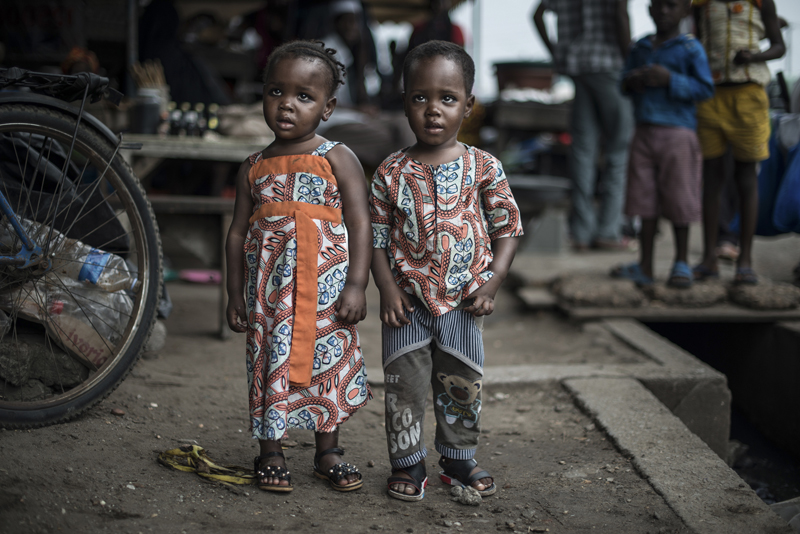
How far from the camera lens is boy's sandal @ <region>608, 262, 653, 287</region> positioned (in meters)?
4.05

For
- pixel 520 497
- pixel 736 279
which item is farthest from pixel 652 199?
pixel 520 497

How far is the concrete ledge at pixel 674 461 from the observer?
1758mm

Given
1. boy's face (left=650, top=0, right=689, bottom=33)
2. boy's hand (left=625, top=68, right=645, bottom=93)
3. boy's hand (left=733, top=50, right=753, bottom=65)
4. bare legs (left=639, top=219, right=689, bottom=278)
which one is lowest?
bare legs (left=639, top=219, right=689, bottom=278)

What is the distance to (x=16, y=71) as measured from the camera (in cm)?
197

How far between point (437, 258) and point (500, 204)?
255 mm

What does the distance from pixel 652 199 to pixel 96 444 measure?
3.16m

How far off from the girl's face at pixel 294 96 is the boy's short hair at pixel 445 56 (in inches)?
9.4

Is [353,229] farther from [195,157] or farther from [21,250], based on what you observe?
[195,157]

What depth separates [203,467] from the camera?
191 cm

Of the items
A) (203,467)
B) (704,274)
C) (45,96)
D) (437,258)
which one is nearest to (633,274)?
(704,274)

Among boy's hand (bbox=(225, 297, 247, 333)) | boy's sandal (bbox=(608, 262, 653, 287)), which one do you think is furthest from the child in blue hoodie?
boy's hand (bbox=(225, 297, 247, 333))

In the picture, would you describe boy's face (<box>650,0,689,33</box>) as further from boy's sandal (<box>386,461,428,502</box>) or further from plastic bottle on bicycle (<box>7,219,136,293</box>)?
plastic bottle on bicycle (<box>7,219,136,293</box>)

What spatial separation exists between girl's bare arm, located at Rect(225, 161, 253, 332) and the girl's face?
191 mm

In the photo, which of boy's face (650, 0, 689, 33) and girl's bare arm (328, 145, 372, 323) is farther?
boy's face (650, 0, 689, 33)
